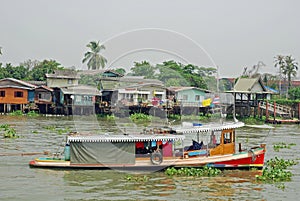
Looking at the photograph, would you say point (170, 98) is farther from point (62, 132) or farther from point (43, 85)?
point (62, 132)

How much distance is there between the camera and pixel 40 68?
2350 inches

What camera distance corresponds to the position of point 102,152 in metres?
14.4

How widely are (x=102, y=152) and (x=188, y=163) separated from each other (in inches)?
113

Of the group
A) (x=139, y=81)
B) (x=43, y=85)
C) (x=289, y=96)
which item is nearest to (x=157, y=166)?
(x=139, y=81)

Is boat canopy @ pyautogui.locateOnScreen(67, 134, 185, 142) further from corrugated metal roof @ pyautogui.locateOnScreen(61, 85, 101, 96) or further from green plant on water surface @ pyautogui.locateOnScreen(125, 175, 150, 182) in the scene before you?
corrugated metal roof @ pyautogui.locateOnScreen(61, 85, 101, 96)

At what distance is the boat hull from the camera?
14469 mm

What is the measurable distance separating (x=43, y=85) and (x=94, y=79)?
7139 millimetres

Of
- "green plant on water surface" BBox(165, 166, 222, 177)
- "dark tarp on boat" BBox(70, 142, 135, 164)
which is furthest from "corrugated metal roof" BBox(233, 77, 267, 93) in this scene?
"dark tarp on boat" BBox(70, 142, 135, 164)

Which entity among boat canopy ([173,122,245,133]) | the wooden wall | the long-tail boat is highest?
the wooden wall

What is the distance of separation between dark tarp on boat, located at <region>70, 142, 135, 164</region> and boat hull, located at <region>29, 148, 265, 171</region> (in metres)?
0.14

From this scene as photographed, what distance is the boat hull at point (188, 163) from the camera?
1447 centimetres

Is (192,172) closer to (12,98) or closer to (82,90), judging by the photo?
(82,90)

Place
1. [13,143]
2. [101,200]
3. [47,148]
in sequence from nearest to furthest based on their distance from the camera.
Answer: [101,200] < [47,148] < [13,143]

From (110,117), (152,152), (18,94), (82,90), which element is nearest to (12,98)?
(18,94)
